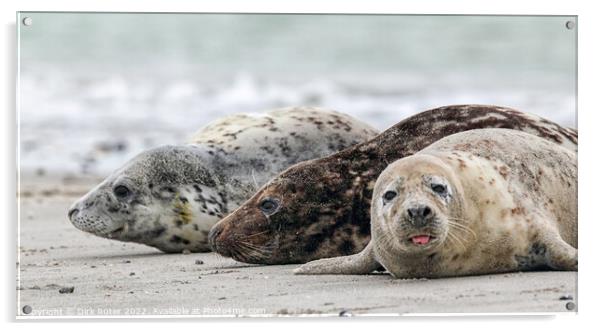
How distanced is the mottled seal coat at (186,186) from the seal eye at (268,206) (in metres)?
0.90

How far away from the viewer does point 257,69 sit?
9258 mm

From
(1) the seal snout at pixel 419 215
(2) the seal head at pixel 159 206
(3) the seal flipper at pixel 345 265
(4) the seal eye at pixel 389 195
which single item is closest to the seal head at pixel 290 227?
(3) the seal flipper at pixel 345 265

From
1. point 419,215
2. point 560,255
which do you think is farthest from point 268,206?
point 560,255

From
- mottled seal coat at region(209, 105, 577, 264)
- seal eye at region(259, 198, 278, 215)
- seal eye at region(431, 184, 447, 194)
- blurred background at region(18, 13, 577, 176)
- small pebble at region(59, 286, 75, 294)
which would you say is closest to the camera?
seal eye at region(431, 184, 447, 194)

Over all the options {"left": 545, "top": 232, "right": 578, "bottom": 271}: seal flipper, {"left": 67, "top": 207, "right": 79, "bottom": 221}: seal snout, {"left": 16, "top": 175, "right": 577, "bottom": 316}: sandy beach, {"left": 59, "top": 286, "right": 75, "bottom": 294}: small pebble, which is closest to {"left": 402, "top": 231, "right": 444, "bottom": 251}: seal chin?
{"left": 16, "top": 175, "right": 577, "bottom": 316}: sandy beach

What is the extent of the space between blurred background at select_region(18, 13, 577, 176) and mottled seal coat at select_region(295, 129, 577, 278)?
54cm

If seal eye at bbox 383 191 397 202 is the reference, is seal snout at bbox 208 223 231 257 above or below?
below

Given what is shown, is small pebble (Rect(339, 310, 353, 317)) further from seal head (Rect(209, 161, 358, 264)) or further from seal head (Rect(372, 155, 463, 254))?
seal head (Rect(209, 161, 358, 264))

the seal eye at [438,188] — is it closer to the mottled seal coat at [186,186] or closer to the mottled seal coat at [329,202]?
the mottled seal coat at [329,202]

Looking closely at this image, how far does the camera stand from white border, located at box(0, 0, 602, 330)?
721 cm

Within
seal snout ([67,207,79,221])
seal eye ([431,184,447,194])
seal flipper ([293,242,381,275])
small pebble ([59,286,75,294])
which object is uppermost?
seal eye ([431,184,447,194])

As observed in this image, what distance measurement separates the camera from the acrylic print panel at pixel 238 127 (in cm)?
703
